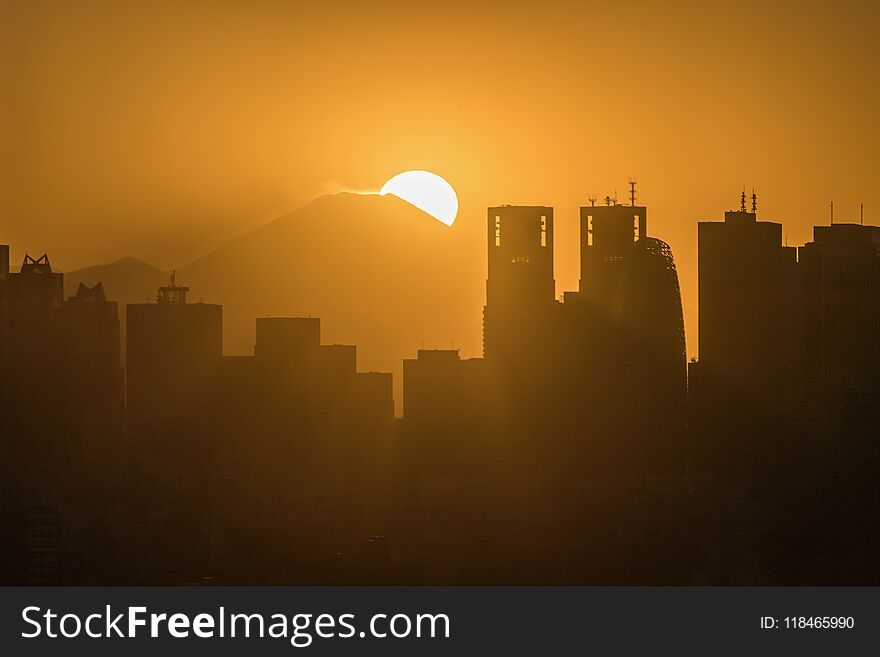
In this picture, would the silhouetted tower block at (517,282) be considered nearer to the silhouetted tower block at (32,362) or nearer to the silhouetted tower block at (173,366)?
the silhouetted tower block at (173,366)

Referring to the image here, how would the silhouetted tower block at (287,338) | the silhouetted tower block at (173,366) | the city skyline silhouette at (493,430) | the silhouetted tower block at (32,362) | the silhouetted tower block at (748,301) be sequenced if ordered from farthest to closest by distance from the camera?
the silhouetted tower block at (748,301) < the silhouetted tower block at (173,366) < the silhouetted tower block at (287,338) < the silhouetted tower block at (32,362) < the city skyline silhouette at (493,430)

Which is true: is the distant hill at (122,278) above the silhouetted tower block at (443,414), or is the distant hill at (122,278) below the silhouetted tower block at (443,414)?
above

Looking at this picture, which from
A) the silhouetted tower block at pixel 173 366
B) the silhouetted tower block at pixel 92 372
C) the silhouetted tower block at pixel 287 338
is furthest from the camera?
the silhouetted tower block at pixel 173 366

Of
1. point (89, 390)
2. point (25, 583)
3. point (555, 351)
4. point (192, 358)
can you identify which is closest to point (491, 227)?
point (555, 351)

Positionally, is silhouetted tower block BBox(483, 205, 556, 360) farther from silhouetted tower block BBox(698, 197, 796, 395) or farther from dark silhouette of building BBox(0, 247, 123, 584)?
dark silhouette of building BBox(0, 247, 123, 584)

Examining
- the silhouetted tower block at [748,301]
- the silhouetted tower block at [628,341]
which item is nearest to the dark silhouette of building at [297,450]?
the silhouetted tower block at [628,341]

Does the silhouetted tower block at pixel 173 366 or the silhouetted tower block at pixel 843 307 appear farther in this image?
the silhouetted tower block at pixel 843 307

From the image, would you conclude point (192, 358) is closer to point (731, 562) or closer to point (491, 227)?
point (491, 227)
